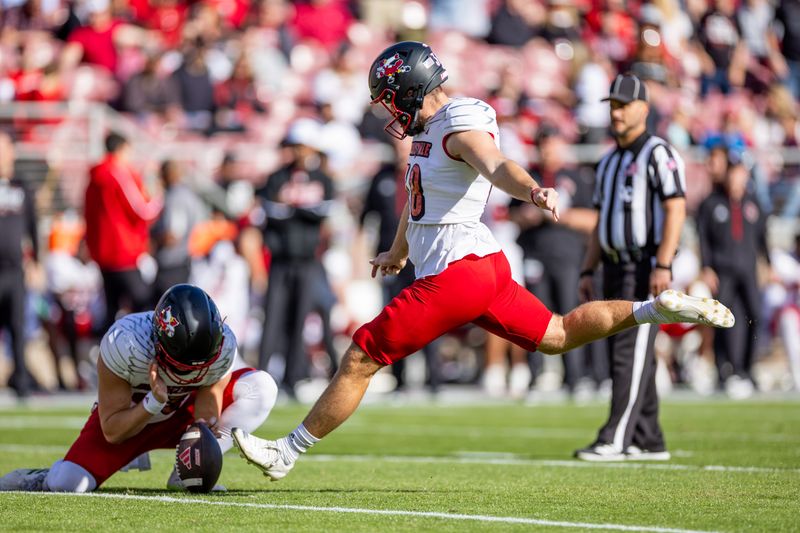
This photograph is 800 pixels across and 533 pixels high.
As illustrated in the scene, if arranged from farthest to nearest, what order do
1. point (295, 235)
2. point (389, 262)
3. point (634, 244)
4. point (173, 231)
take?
point (173, 231) → point (295, 235) → point (634, 244) → point (389, 262)

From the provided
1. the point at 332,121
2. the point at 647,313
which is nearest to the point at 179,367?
the point at 647,313

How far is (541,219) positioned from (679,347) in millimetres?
4038

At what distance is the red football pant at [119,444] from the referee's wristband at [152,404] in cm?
43

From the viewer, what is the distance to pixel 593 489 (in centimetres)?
624

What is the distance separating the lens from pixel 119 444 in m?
6.36

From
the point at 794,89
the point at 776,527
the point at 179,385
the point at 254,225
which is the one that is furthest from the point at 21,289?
the point at 794,89

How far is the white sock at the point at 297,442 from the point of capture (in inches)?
234

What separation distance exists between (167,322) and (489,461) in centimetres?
266

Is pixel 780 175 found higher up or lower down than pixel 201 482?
higher up

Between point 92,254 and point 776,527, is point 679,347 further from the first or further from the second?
point 776,527

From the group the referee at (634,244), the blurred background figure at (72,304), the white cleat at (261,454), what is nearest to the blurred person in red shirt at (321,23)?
→ the blurred background figure at (72,304)

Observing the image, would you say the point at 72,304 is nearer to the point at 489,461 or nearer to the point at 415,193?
the point at 489,461

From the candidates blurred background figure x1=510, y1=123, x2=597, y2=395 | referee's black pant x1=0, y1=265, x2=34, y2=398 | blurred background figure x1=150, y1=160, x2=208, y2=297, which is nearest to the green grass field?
referee's black pant x1=0, y1=265, x2=34, y2=398

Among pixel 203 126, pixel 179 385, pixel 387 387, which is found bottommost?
pixel 387 387
